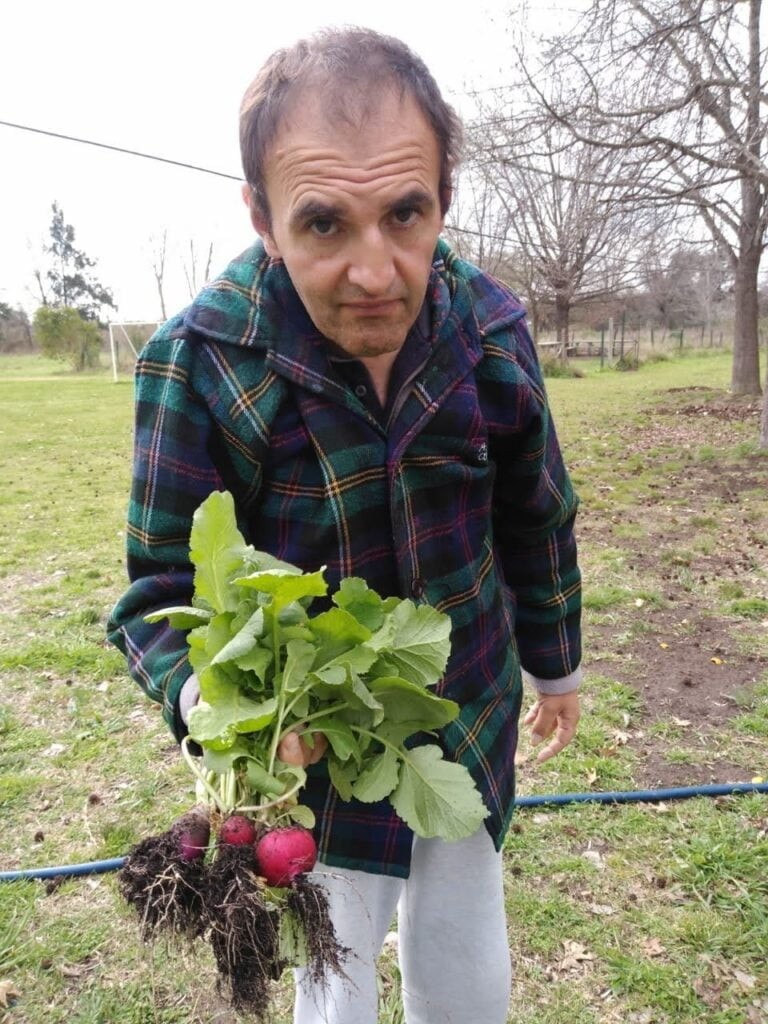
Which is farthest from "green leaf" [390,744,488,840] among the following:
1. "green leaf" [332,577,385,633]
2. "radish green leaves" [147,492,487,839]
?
"green leaf" [332,577,385,633]

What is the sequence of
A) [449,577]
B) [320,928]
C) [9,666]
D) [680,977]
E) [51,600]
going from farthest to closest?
[51,600] < [9,666] < [680,977] < [449,577] < [320,928]

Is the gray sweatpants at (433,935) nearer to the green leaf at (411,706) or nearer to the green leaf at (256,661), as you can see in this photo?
the green leaf at (411,706)

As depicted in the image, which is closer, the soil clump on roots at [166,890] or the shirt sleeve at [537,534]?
the soil clump on roots at [166,890]

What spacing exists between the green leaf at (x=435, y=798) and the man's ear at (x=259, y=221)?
36.2 inches

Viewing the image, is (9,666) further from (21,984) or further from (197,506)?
(197,506)

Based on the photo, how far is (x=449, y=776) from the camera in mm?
1355

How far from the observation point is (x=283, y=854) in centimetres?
122

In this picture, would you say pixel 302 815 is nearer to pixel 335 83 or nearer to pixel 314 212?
pixel 314 212

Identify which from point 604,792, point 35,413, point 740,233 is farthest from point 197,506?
point 35,413

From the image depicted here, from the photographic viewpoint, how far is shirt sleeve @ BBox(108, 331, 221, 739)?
1370 mm

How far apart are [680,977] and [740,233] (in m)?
15.9

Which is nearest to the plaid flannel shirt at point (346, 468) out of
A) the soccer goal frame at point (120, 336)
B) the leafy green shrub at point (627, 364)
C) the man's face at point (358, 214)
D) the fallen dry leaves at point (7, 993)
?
the man's face at point (358, 214)

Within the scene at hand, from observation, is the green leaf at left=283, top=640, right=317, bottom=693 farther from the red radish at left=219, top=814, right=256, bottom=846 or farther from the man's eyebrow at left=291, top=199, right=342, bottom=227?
the man's eyebrow at left=291, top=199, right=342, bottom=227

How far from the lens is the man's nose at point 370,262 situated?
126 cm
